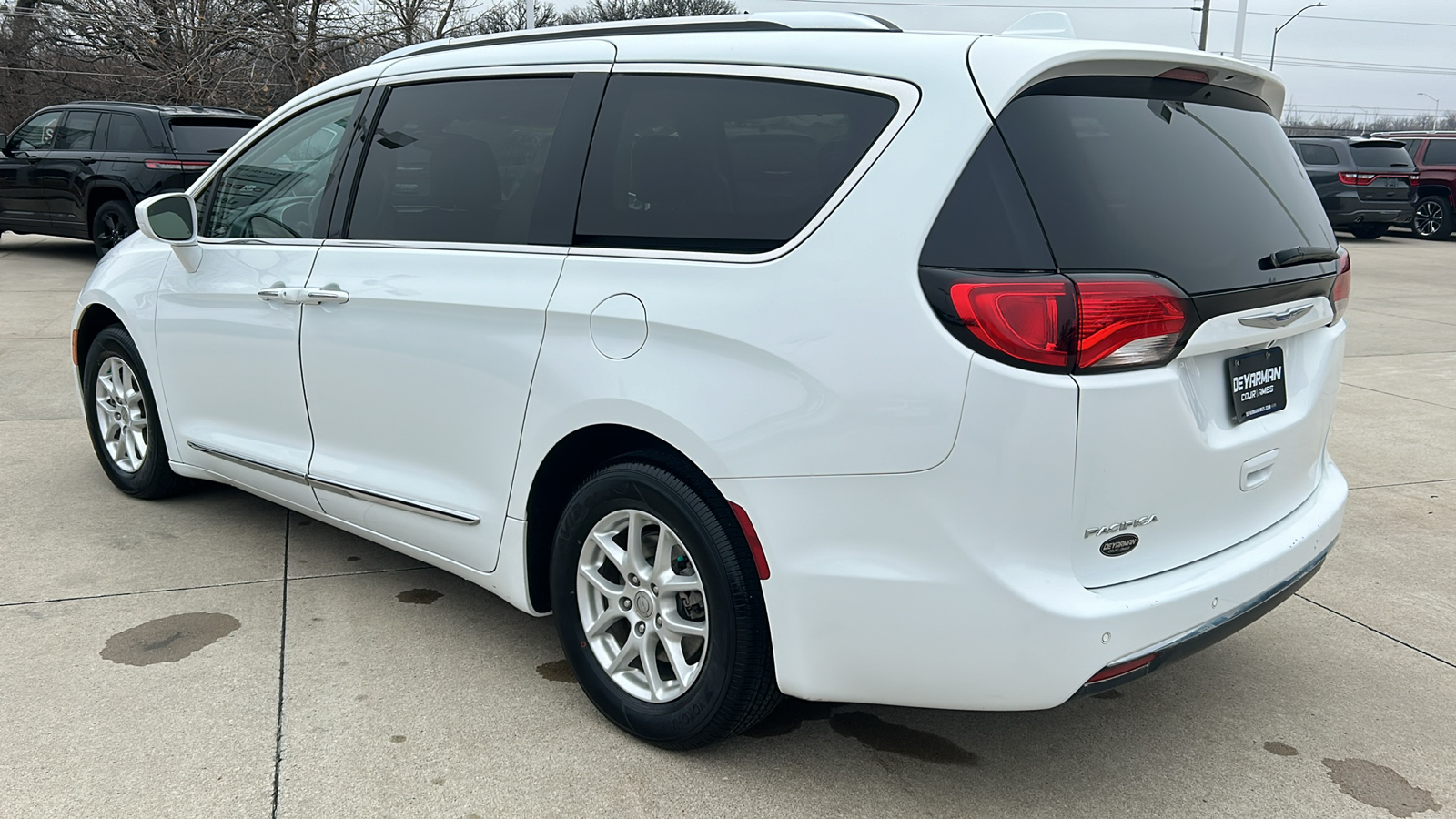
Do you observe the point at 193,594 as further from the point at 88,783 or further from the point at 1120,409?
the point at 1120,409

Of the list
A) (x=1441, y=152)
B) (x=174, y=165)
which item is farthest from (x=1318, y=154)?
(x=174, y=165)

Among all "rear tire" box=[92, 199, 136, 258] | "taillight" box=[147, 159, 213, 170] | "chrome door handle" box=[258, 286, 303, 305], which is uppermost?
"chrome door handle" box=[258, 286, 303, 305]

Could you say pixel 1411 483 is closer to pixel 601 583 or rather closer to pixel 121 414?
pixel 601 583

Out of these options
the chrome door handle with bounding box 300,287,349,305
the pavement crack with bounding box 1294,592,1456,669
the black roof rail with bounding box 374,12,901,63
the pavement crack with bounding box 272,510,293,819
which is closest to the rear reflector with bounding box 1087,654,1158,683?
the black roof rail with bounding box 374,12,901,63

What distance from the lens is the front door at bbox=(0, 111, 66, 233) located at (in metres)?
12.5

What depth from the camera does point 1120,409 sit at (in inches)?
87.0

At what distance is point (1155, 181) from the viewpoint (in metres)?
2.40

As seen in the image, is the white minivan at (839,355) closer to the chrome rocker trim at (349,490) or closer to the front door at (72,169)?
the chrome rocker trim at (349,490)

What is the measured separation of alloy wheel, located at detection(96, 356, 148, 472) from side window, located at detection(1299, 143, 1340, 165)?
19484 mm

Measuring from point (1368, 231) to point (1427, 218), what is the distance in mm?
1190

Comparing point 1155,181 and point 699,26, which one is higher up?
point 699,26

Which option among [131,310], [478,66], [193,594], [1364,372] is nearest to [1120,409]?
[478,66]

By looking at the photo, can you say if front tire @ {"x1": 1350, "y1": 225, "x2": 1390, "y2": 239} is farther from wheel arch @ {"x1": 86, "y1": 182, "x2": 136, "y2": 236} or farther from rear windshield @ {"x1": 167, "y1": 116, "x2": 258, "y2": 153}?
wheel arch @ {"x1": 86, "y1": 182, "x2": 136, "y2": 236}

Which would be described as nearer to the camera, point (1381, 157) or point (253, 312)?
point (253, 312)
